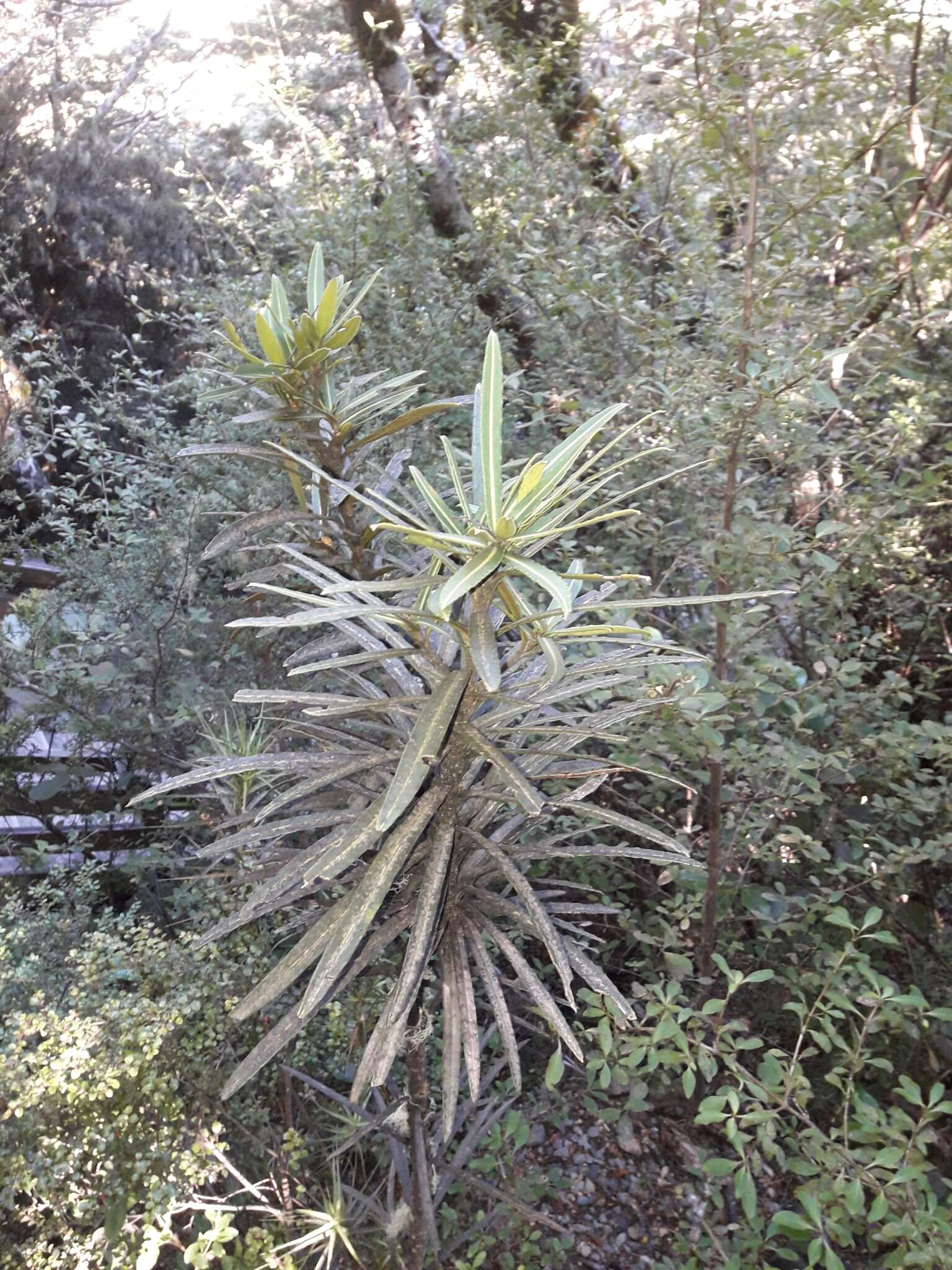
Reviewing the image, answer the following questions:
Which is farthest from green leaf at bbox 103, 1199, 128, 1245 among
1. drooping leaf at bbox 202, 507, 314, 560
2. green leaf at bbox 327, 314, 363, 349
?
green leaf at bbox 327, 314, 363, 349

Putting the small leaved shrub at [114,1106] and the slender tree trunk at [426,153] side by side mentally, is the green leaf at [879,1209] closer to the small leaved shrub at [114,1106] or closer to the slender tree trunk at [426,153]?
the small leaved shrub at [114,1106]

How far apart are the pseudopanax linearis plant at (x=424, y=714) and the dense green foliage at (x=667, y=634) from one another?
0.15 m

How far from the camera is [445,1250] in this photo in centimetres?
158

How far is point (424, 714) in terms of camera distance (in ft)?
3.63

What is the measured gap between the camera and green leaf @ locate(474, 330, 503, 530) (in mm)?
1074

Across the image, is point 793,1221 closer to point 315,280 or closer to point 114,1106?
point 114,1106

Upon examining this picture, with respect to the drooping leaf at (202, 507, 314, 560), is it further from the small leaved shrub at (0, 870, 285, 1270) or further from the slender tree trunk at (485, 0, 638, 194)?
the slender tree trunk at (485, 0, 638, 194)

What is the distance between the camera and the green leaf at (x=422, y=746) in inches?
39.9

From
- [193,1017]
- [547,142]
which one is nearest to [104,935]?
[193,1017]

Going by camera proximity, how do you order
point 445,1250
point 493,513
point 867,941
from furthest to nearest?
point 867,941 → point 445,1250 → point 493,513

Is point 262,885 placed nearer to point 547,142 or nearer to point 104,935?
point 104,935

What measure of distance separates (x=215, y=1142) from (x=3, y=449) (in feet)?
9.24

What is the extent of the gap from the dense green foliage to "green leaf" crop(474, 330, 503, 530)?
0.37 m

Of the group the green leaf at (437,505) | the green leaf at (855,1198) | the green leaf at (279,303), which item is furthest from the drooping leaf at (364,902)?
the green leaf at (855,1198)
